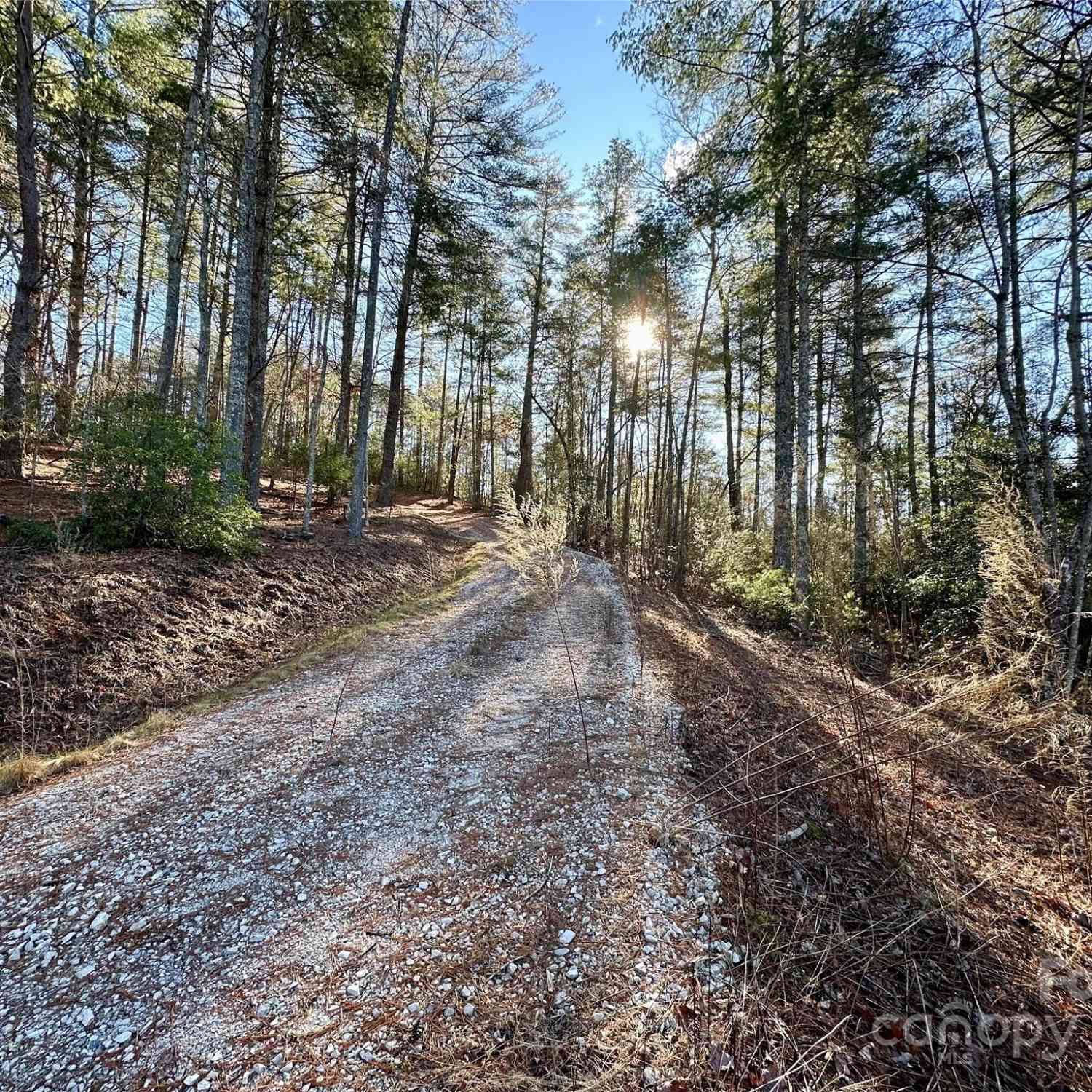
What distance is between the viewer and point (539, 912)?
1.71m

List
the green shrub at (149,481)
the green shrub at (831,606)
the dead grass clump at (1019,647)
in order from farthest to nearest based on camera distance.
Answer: the green shrub at (831,606) < the green shrub at (149,481) < the dead grass clump at (1019,647)

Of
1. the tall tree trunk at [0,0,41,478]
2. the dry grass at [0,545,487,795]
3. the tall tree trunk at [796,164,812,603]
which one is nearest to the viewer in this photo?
the dry grass at [0,545,487,795]

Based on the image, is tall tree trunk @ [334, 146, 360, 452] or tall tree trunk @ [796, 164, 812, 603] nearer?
tall tree trunk @ [796, 164, 812, 603]

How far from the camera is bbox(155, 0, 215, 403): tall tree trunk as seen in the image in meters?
7.16

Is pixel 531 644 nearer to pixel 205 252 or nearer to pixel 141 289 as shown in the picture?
pixel 205 252

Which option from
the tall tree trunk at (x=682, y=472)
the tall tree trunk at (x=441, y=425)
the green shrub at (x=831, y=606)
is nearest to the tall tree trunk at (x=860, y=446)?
the green shrub at (x=831, y=606)

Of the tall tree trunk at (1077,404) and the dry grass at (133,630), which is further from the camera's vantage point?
the tall tree trunk at (1077,404)

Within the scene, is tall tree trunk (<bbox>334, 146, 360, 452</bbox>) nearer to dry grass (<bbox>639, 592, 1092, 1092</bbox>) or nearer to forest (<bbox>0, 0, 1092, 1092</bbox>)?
forest (<bbox>0, 0, 1092, 1092</bbox>)

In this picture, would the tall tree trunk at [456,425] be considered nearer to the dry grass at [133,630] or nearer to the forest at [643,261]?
the forest at [643,261]

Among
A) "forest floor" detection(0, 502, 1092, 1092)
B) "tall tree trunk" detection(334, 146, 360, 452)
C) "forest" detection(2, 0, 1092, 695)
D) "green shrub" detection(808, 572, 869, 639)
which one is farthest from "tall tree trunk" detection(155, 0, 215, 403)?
"green shrub" detection(808, 572, 869, 639)

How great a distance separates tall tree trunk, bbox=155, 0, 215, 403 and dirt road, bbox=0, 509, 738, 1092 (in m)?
6.88

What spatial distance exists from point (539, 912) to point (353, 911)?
69cm

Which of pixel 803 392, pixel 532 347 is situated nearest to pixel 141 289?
pixel 532 347

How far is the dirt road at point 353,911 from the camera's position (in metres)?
1.26
